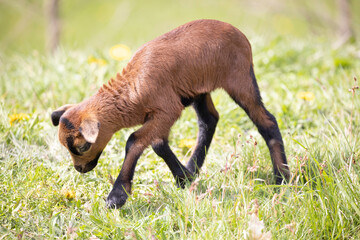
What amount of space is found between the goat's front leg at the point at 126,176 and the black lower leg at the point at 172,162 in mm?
149

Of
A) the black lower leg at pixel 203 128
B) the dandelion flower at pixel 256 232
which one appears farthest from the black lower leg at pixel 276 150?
the dandelion flower at pixel 256 232

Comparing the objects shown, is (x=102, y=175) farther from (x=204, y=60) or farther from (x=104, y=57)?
(x=104, y=57)

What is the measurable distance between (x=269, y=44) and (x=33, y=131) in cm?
441

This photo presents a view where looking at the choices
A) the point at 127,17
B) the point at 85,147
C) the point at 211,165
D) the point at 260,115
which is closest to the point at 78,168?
the point at 85,147

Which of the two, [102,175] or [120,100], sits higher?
[120,100]

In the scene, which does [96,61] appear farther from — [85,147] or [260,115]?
[260,115]

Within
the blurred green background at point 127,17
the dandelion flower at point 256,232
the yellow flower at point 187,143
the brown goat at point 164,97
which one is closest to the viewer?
the dandelion flower at point 256,232

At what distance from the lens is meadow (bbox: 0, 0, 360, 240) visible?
2.97m

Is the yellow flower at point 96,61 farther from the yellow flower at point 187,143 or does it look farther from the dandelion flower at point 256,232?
the dandelion flower at point 256,232

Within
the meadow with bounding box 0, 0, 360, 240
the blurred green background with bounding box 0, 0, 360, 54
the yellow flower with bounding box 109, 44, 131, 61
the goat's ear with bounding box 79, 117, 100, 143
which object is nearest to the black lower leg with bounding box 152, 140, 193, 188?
the meadow with bounding box 0, 0, 360, 240

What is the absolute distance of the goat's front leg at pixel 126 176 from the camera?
3.28 metres

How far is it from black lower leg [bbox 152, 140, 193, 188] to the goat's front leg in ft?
0.49

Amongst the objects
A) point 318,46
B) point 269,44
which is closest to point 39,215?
point 269,44

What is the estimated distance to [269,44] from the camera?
23.9 ft
